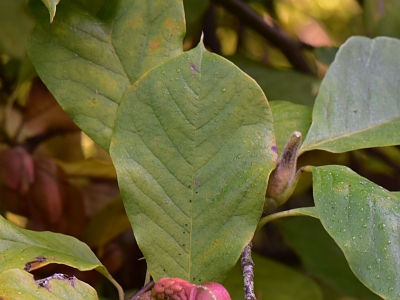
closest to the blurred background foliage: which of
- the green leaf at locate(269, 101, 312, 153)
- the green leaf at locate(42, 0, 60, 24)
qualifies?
the green leaf at locate(269, 101, 312, 153)

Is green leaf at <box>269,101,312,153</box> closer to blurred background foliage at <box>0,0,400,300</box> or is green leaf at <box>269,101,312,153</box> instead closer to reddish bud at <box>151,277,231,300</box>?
blurred background foliage at <box>0,0,400,300</box>

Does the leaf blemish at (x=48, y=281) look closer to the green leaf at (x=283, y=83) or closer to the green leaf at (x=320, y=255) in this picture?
the green leaf at (x=283, y=83)

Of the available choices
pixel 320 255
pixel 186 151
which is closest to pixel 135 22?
pixel 186 151

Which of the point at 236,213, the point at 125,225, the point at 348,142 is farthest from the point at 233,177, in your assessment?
the point at 125,225

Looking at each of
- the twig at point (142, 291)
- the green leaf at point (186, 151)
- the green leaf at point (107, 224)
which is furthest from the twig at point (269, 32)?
the twig at point (142, 291)

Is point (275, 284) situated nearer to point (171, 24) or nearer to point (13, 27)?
point (171, 24)

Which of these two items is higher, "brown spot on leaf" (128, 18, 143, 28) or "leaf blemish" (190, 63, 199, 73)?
"brown spot on leaf" (128, 18, 143, 28)
